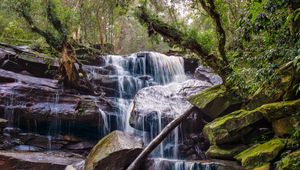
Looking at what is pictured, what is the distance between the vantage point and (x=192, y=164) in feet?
26.5

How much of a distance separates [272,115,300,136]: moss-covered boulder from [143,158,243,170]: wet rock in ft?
3.85

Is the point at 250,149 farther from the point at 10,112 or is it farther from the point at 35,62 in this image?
the point at 35,62

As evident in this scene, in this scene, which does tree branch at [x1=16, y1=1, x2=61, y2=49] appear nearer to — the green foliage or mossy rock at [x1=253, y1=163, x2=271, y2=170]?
the green foliage

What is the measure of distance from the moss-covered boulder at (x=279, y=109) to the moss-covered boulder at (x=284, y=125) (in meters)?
0.09

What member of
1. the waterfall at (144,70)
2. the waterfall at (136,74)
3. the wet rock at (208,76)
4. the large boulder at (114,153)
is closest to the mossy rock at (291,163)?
the large boulder at (114,153)

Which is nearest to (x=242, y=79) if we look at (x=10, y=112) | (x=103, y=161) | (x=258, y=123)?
(x=258, y=123)

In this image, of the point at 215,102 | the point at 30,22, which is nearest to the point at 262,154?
the point at 215,102

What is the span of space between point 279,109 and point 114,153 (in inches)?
162

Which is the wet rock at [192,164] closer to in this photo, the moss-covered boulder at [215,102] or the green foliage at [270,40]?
the moss-covered boulder at [215,102]

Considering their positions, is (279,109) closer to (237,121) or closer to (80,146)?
(237,121)

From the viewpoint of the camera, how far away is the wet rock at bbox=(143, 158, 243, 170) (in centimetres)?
Answer: 726

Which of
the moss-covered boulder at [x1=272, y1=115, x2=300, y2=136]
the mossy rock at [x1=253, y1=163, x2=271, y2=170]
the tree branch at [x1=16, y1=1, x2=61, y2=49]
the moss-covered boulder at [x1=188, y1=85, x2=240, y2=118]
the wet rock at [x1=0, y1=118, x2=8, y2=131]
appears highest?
the tree branch at [x1=16, y1=1, x2=61, y2=49]

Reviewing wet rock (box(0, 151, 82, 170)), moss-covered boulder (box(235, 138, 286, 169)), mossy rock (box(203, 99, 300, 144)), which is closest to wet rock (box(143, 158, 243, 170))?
moss-covered boulder (box(235, 138, 286, 169))

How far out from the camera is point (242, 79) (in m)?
6.85
